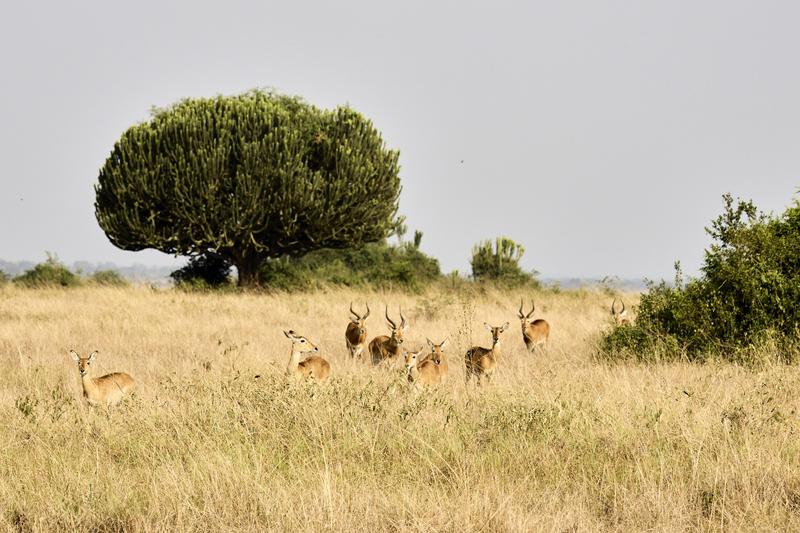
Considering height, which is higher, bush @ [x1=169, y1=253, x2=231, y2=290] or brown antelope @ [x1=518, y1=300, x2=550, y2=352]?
bush @ [x1=169, y1=253, x2=231, y2=290]

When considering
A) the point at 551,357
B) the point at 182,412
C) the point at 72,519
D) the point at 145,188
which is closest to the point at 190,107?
the point at 145,188

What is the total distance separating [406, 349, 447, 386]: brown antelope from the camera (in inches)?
345

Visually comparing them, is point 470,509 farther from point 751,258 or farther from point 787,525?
point 751,258

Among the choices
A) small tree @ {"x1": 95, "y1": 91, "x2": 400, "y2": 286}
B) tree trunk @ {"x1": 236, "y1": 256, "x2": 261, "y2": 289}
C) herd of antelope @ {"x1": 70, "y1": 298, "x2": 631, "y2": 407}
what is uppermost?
small tree @ {"x1": 95, "y1": 91, "x2": 400, "y2": 286}

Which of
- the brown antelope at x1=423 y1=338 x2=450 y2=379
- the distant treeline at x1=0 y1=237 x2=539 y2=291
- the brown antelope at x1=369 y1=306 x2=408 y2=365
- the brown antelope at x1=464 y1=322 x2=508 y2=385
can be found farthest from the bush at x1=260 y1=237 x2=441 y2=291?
the brown antelope at x1=423 y1=338 x2=450 y2=379

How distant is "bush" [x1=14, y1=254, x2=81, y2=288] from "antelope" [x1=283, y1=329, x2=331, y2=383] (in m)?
22.3

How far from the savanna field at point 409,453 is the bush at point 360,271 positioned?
16.8 metres

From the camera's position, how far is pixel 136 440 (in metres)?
6.49

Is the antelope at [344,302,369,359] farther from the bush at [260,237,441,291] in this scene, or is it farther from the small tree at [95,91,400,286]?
the small tree at [95,91,400,286]

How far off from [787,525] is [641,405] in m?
2.46

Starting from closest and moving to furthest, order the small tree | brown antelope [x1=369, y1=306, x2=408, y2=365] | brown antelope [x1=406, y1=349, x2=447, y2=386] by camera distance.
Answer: brown antelope [x1=406, y1=349, x2=447, y2=386]
brown antelope [x1=369, y1=306, x2=408, y2=365]
the small tree

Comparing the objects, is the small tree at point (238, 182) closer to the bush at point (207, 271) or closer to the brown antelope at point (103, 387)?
the bush at point (207, 271)

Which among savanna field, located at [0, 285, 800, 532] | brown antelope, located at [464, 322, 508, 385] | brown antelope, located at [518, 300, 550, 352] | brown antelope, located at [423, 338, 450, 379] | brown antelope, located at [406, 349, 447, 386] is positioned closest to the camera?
savanna field, located at [0, 285, 800, 532]

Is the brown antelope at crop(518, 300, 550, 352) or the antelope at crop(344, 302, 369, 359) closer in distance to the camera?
the antelope at crop(344, 302, 369, 359)
